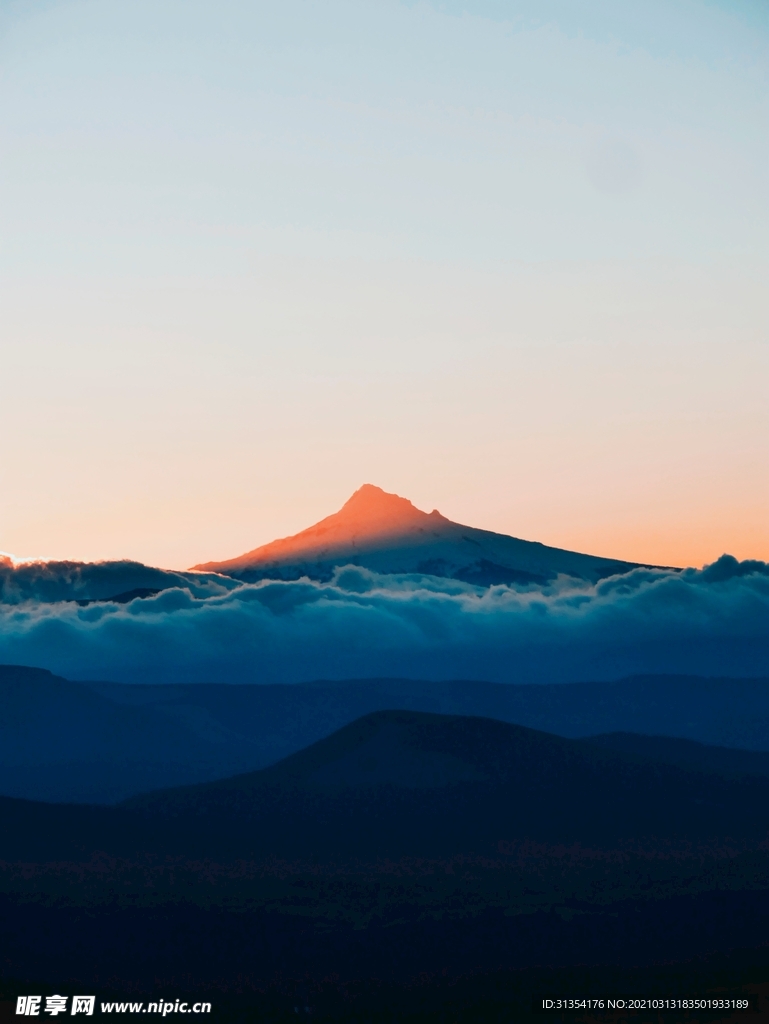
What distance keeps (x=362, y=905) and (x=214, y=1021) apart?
139 feet

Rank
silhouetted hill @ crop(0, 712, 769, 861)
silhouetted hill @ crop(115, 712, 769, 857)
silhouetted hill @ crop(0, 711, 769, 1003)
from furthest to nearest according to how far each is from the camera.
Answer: silhouetted hill @ crop(115, 712, 769, 857), silhouetted hill @ crop(0, 712, 769, 861), silhouetted hill @ crop(0, 711, 769, 1003)

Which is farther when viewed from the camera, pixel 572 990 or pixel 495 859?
pixel 495 859

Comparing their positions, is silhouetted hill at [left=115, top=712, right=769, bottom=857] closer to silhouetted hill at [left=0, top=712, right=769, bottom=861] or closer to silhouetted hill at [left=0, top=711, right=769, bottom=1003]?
silhouetted hill at [left=0, top=712, right=769, bottom=861]

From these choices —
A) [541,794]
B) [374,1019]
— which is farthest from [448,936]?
[541,794]

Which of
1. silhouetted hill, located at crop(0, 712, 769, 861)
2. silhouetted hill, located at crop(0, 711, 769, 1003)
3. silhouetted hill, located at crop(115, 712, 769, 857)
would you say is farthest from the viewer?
silhouetted hill, located at crop(115, 712, 769, 857)

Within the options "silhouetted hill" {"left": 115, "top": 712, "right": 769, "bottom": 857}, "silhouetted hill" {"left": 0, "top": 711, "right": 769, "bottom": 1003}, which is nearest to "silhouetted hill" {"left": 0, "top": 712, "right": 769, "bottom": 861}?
"silhouetted hill" {"left": 115, "top": 712, "right": 769, "bottom": 857}

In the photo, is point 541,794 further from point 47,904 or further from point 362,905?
point 47,904

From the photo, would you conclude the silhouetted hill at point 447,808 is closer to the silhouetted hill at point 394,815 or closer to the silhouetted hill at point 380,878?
the silhouetted hill at point 394,815

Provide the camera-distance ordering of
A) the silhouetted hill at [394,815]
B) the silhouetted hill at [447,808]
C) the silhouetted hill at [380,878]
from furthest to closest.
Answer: the silhouetted hill at [447,808], the silhouetted hill at [394,815], the silhouetted hill at [380,878]

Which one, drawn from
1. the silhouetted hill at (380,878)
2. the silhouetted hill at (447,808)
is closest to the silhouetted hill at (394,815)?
the silhouetted hill at (447,808)

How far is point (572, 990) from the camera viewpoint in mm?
93125

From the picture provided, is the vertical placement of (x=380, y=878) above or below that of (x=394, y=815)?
below

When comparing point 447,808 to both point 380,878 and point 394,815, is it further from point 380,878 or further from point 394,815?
point 380,878

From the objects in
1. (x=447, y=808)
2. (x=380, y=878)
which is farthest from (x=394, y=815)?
(x=380, y=878)
